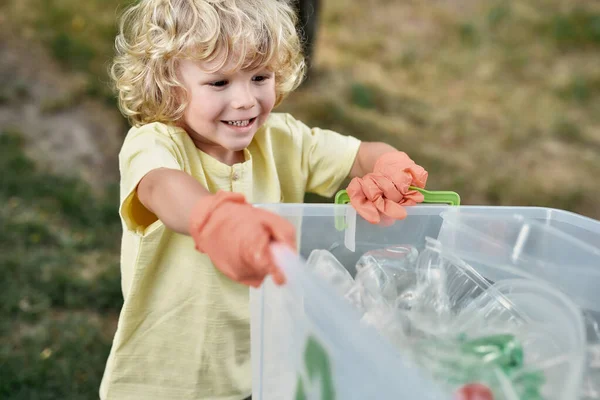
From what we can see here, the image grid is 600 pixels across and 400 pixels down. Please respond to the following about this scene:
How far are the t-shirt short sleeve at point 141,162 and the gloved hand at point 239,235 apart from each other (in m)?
0.26

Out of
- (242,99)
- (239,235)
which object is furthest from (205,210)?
(242,99)

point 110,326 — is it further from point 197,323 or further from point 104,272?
point 197,323

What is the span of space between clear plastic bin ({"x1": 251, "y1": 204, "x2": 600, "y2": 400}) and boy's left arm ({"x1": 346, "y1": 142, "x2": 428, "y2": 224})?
1.0 inches

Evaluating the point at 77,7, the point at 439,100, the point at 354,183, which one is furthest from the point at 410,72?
Answer: the point at 354,183

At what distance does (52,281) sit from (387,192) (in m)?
1.33

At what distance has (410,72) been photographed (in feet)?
12.5

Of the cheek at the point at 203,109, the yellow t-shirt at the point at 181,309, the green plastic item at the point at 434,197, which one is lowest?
the yellow t-shirt at the point at 181,309

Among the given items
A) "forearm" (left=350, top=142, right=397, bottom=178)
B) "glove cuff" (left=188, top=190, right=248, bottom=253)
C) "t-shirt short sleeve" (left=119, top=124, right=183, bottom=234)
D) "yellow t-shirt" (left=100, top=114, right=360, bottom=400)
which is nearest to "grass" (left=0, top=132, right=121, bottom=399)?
"yellow t-shirt" (left=100, top=114, right=360, bottom=400)

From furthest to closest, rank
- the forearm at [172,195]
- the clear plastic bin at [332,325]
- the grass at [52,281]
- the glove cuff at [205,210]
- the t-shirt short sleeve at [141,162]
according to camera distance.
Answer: the grass at [52,281] → the t-shirt short sleeve at [141,162] → the forearm at [172,195] → the glove cuff at [205,210] → the clear plastic bin at [332,325]

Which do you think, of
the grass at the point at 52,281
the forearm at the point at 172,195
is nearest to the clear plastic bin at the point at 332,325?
the forearm at the point at 172,195

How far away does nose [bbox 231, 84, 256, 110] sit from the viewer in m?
1.21

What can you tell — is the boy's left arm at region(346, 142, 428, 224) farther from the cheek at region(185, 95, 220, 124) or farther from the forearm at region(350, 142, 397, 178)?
the cheek at region(185, 95, 220, 124)

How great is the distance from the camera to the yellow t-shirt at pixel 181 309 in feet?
4.09

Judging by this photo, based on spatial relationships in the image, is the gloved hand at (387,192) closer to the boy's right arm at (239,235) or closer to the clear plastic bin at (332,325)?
the clear plastic bin at (332,325)
